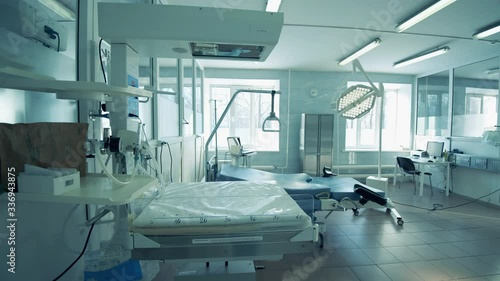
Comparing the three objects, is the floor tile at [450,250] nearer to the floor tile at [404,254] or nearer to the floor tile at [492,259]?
the floor tile at [492,259]

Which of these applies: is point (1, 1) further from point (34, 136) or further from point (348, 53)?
point (348, 53)

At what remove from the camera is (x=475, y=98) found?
430 centimetres

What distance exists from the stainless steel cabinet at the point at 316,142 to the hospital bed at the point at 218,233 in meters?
4.08

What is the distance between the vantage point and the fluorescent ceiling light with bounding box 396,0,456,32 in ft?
7.84

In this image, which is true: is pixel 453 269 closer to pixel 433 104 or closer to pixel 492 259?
pixel 492 259

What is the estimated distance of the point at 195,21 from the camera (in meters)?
0.96

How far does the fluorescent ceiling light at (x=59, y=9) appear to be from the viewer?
1.06 metres

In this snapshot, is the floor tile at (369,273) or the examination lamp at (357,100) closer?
the floor tile at (369,273)

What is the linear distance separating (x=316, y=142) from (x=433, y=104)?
2965 mm

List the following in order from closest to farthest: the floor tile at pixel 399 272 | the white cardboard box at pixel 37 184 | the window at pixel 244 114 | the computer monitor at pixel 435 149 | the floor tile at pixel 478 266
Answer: the white cardboard box at pixel 37 184
the floor tile at pixel 399 272
the floor tile at pixel 478 266
the computer monitor at pixel 435 149
the window at pixel 244 114

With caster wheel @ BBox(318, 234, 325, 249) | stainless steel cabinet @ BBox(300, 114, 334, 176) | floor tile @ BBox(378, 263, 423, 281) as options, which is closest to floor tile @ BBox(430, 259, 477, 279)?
floor tile @ BBox(378, 263, 423, 281)

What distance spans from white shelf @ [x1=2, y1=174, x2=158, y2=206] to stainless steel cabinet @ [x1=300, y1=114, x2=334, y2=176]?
441 cm

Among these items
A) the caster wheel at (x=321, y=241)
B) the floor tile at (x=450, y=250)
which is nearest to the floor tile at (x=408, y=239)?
the floor tile at (x=450, y=250)

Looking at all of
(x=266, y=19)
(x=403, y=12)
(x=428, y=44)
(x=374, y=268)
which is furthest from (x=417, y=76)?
(x=266, y=19)
